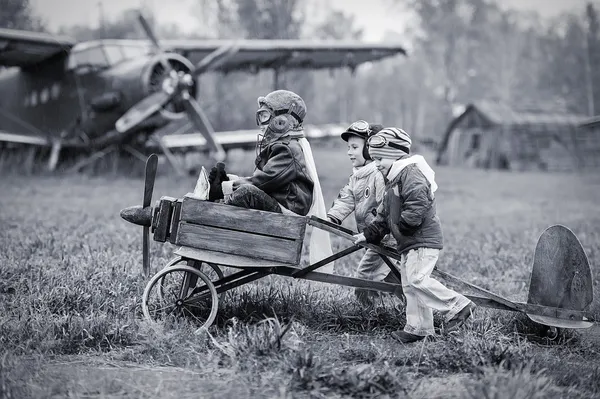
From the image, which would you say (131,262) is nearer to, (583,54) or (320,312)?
(320,312)

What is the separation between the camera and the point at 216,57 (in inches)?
716

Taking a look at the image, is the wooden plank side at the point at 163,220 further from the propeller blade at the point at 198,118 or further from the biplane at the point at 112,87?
the propeller blade at the point at 198,118

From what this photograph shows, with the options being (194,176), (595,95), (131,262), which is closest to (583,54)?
(595,95)

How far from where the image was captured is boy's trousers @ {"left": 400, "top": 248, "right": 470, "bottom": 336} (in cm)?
420

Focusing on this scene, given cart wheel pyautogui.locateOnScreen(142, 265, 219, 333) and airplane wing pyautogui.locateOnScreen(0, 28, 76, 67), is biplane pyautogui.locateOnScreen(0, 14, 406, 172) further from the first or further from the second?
cart wheel pyautogui.locateOnScreen(142, 265, 219, 333)

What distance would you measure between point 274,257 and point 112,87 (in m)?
14.2

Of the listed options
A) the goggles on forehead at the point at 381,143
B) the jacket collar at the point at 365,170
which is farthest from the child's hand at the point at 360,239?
the jacket collar at the point at 365,170

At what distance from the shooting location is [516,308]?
4.37 meters

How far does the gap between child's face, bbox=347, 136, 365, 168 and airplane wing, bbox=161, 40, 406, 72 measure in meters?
14.3

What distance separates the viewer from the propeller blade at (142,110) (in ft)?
53.4

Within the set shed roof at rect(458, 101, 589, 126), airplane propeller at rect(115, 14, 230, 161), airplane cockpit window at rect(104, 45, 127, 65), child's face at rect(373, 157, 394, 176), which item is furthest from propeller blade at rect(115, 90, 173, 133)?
shed roof at rect(458, 101, 589, 126)

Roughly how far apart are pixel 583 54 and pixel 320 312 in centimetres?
5478

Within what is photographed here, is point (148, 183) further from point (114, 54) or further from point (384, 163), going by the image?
point (114, 54)

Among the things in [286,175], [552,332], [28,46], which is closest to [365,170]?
[286,175]
